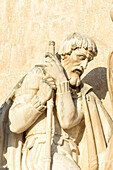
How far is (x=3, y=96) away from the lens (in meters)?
6.27

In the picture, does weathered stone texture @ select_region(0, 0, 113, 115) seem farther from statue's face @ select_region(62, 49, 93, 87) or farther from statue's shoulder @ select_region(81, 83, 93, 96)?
statue's face @ select_region(62, 49, 93, 87)

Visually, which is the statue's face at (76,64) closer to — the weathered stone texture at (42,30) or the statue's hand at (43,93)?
the statue's hand at (43,93)

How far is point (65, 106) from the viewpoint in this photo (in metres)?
5.27

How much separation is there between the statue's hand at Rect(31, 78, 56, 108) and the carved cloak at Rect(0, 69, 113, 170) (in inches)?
10.9

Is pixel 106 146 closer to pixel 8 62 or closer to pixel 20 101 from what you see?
pixel 20 101

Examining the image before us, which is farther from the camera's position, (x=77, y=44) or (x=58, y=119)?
(x=77, y=44)

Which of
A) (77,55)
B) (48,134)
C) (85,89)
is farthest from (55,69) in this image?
(48,134)

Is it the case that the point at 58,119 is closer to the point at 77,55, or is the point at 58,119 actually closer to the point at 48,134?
the point at 48,134

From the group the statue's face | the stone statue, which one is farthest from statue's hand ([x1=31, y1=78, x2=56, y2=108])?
the statue's face

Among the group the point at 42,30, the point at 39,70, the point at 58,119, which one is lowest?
the point at 58,119

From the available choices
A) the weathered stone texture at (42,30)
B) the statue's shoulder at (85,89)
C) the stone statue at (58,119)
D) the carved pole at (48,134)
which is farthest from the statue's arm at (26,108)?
the weathered stone texture at (42,30)

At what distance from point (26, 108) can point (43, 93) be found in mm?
206

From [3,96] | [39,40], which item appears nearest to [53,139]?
[3,96]

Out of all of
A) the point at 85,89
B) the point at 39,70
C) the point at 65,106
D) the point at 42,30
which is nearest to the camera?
the point at 65,106
